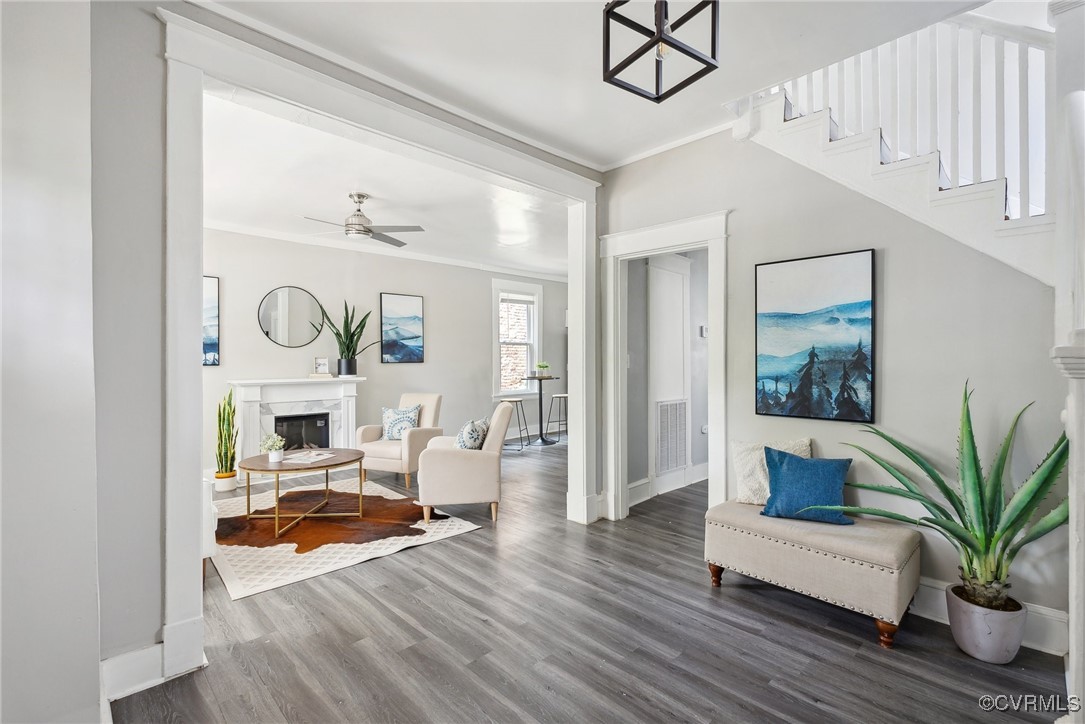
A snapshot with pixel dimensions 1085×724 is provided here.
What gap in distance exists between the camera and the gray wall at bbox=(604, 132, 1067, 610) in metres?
2.22

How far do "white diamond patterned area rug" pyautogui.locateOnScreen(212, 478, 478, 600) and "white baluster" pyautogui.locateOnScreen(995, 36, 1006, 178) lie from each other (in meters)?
3.68

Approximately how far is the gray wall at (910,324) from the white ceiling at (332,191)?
157 centimetres

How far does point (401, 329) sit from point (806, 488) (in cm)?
518

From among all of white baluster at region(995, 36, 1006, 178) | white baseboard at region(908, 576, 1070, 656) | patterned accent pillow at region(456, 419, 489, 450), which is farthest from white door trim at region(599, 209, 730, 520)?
white baseboard at region(908, 576, 1070, 656)

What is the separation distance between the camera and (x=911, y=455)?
2451mm

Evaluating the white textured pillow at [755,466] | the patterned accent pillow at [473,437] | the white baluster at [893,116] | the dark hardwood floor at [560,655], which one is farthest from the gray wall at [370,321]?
the white baluster at [893,116]

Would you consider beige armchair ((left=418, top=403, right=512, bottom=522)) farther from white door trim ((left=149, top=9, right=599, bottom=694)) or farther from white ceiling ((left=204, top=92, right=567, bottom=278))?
white ceiling ((left=204, top=92, right=567, bottom=278))

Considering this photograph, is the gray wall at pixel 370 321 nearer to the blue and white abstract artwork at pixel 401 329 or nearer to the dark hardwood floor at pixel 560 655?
the blue and white abstract artwork at pixel 401 329

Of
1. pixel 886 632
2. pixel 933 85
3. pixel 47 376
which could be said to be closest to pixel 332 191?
pixel 47 376

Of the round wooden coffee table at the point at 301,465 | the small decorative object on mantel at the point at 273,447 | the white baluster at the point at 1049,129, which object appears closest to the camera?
the white baluster at the point at 1049,129

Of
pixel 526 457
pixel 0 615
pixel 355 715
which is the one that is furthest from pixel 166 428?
pixel 526 457

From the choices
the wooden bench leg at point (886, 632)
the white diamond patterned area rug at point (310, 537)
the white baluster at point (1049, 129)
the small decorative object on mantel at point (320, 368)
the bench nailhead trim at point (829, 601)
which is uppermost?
the white baluster at point (1049, 129)

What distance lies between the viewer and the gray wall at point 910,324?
2.22 metres

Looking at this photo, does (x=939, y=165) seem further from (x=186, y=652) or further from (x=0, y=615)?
(x=186, y=652)
